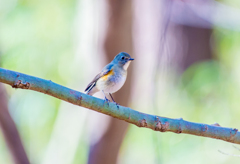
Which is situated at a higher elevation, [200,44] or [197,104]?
[200,44]

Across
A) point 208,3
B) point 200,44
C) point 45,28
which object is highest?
point 208,3

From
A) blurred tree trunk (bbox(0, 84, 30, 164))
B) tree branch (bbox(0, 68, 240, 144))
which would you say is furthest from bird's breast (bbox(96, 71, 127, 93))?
blurred tree trunk (bbox(0, 84, 30, 164))

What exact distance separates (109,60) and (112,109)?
2.88 m

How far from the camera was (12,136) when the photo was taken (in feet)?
16.8

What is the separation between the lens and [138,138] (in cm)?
762

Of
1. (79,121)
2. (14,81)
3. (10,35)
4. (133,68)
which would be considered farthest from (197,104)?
(14,81)

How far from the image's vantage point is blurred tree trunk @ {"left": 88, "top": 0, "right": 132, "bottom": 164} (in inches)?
203

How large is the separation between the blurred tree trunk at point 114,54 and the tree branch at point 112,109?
261 cm

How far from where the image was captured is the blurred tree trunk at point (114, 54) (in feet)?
16.9

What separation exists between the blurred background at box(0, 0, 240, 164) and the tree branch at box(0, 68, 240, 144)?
2.54m

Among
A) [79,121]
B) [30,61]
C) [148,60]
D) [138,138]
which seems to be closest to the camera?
[79,121]

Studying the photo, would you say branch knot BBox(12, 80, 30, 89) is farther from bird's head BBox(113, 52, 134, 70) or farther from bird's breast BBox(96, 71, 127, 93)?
bird's head BBox(113, 52, 134, 70)

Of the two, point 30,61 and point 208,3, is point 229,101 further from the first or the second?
point 30,61

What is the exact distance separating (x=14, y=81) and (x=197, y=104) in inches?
234
